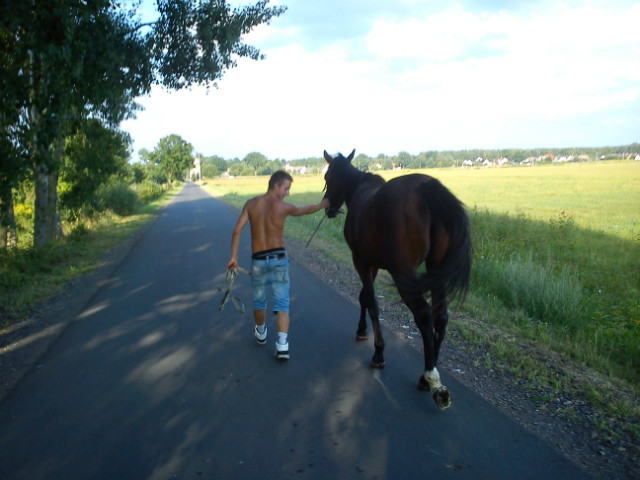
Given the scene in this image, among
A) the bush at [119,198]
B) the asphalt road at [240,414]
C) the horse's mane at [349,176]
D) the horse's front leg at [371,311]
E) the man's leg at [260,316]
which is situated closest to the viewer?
the asphalt road at [240,414]

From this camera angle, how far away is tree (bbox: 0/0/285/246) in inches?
252

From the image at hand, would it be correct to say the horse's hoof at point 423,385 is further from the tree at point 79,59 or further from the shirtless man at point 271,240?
the tree at point 79,59

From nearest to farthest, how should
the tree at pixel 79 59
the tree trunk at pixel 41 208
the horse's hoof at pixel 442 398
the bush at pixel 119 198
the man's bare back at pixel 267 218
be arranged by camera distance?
1. the horse's hoof at pixel 442 398
2. the man's bare back at pixel 267 218
3. the tree at pixel 79 59
4. the tree trunk at pixel 41 208
5. the bush at pixel 119 198

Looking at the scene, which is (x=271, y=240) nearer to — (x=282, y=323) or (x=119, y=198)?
(x=282, y=323)

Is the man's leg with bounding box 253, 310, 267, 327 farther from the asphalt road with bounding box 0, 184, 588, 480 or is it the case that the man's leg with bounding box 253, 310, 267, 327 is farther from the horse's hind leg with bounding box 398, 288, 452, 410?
the horse's hind leg with bounding box 398, 288, 452, 410

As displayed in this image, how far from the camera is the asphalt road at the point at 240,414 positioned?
2920 mm

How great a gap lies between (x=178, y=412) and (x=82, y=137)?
12.5 m

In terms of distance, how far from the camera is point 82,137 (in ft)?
45.3

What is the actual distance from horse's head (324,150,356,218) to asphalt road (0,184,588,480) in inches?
57.5

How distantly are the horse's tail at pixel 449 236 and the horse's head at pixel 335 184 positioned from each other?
1475 mm

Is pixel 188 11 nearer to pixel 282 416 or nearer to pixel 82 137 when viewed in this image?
pixel 82 137

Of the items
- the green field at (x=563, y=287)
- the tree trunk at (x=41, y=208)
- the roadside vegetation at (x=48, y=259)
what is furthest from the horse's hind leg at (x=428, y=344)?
the tree trunk at (x=41, y=208)

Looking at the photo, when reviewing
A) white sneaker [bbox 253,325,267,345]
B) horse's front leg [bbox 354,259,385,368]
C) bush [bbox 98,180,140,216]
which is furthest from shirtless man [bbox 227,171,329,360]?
bush [bbox 98,180,140,216]

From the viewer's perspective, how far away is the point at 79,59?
23.8 ft
